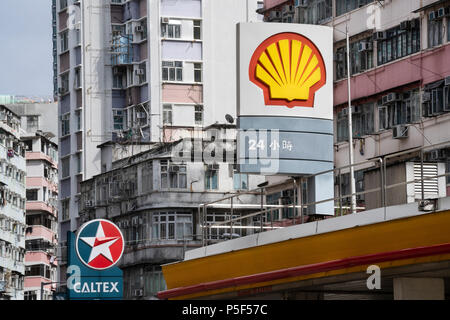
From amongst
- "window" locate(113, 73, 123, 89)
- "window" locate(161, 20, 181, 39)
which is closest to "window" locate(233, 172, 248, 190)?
"window" locate(161, 20, 181, 39)

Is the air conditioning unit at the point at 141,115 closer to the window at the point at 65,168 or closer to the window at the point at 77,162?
the window at the point at 77,162

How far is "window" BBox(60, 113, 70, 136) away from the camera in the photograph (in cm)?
7472

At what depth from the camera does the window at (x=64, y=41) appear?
75125 millimetres

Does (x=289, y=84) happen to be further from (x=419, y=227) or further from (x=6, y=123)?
(x=6, y=123)

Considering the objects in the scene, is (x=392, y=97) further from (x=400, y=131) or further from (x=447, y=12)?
(x=447, y=12)

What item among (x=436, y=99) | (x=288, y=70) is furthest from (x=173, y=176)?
(x=288, y=70)

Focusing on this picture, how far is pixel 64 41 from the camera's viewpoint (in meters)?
75.7

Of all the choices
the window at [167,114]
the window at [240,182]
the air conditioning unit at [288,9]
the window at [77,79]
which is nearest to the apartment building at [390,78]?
the air conditioning unit at [288,9]

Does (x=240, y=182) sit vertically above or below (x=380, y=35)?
below

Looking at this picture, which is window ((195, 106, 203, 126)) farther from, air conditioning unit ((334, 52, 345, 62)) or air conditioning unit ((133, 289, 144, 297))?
air conditioning unit ((334, 52, 345, 62))

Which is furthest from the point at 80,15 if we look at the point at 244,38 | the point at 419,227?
the point at 419,227

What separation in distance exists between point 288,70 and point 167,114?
44.6m

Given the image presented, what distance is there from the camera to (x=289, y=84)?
77.8 feet

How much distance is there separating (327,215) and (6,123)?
71588 millimetres
